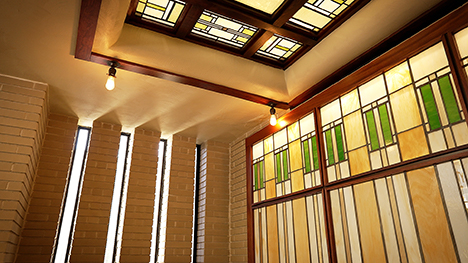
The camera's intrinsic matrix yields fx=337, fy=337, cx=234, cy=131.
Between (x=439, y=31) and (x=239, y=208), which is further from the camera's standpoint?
(x=239, y=208)

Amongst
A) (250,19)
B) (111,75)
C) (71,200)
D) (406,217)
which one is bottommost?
(406,217)

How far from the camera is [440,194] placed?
2457 millimetres

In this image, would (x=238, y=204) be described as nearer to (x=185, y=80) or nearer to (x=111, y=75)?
(x=185, y=80)

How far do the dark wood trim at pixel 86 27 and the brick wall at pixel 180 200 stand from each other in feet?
7.75

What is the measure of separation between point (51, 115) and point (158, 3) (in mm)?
2437

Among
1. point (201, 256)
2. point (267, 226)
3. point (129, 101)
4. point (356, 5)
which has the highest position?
point (356, 5)

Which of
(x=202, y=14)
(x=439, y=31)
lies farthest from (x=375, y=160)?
(x=202, y=14)

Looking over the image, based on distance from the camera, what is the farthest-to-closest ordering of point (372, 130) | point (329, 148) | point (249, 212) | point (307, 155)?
point (249, 212), point (307, 155), point (329, 148), point (372, 130)

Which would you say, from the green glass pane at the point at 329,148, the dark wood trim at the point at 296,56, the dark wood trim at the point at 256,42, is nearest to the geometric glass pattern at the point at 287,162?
the green glass pane at the point at 329,148

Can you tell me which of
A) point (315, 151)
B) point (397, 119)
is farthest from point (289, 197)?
point (397, 119)

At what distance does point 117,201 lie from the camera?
4.88 meters

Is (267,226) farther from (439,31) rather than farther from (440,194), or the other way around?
(439,31)

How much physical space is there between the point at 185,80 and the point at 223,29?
26.8 inches

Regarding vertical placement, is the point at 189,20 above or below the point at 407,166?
above
